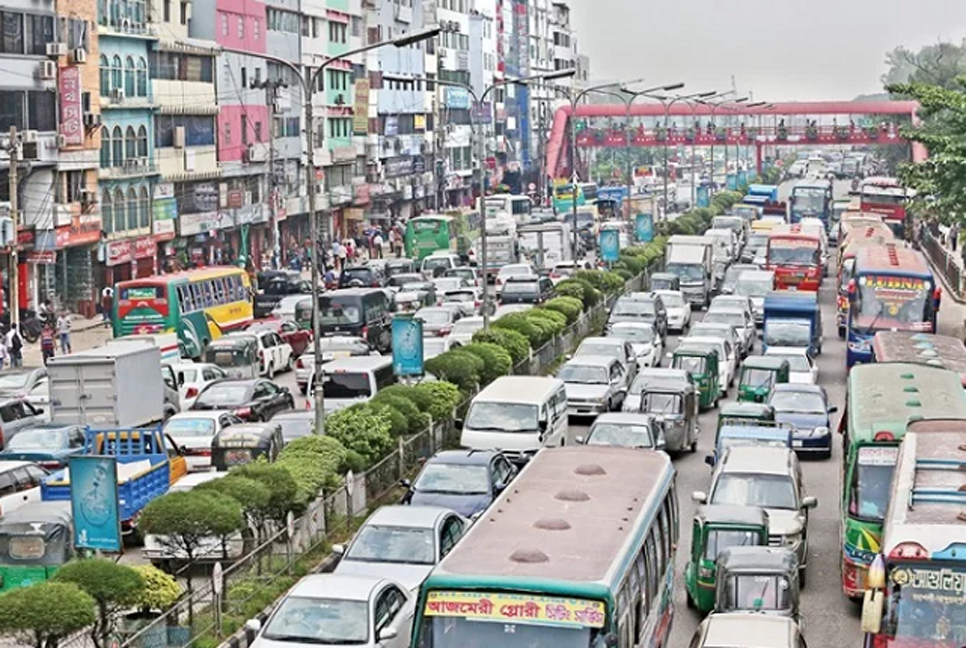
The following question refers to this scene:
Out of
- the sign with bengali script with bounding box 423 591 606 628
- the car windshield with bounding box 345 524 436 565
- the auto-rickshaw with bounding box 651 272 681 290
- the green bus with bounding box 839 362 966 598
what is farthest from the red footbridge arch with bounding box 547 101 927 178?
the sign with bengali script with bounding box 423 591 606 628

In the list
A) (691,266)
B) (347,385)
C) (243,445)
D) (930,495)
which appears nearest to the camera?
(930,495)

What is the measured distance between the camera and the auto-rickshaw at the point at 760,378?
38.6 metres

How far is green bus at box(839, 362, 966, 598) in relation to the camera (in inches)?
878

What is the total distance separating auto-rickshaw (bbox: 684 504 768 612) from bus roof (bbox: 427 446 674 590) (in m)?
2.12

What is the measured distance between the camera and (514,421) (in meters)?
31.6

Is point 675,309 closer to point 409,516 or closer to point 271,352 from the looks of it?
point 271,352

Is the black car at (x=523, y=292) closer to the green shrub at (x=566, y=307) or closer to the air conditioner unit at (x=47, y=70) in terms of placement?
the green shrub at (x=566, y=307)

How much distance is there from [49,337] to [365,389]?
15468 millimetres

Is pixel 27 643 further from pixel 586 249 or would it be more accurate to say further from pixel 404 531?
pixel 586 249

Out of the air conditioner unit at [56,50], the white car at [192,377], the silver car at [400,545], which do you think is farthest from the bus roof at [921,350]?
the air conditioner unit at [56,50]

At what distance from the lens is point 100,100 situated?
65.1 m

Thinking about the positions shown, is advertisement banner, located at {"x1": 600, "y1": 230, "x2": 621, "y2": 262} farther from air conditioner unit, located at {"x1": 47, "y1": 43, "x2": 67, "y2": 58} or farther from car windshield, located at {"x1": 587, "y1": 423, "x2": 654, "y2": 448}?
car windshield, located at {"x1": 587, "y1": 423, "x2": 654, "y2": 448}

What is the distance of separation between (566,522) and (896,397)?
9.26 metres

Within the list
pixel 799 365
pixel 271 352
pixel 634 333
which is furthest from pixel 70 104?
pixel 799 365
